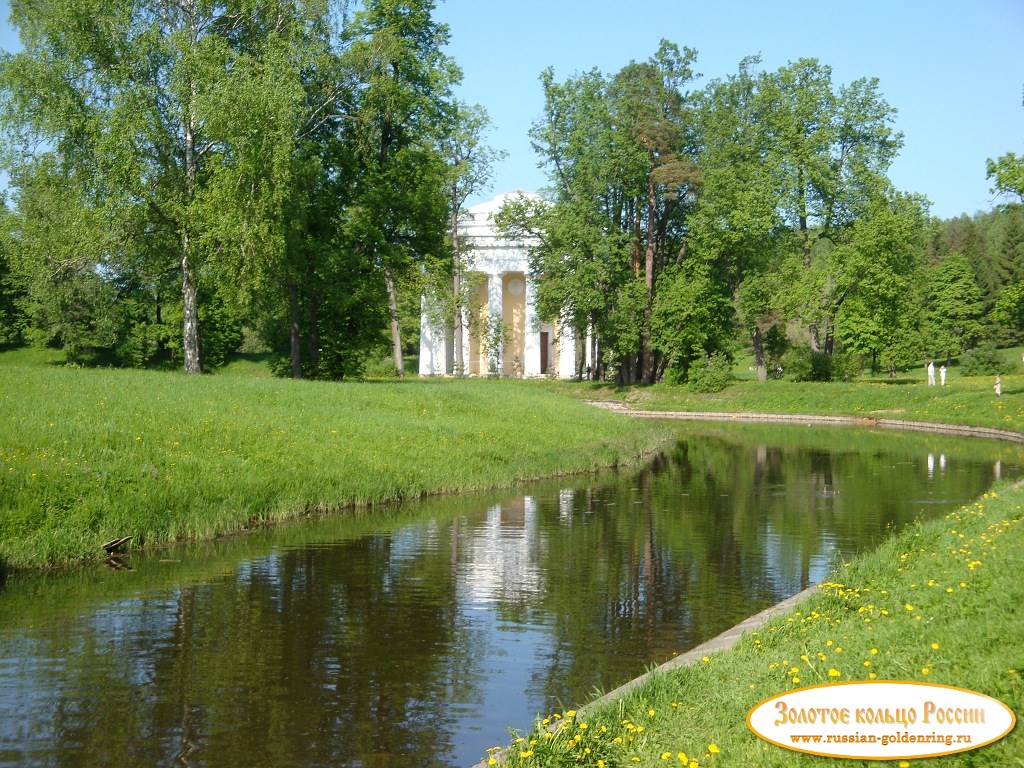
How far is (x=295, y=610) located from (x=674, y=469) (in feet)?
66.4

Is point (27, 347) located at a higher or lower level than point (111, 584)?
higher

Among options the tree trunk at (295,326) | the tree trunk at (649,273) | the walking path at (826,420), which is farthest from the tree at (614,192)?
the tree trunk at (295,326)

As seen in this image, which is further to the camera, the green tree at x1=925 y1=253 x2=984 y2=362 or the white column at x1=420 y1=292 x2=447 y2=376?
the green tree at x1=925 y1=253 x2=984 y2=362

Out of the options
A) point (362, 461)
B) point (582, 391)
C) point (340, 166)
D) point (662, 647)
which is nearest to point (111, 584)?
point (662, 647)

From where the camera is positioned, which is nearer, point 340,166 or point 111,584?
point 111,584

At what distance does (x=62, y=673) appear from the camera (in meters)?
11.1

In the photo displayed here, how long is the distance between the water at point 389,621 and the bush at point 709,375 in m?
35.3

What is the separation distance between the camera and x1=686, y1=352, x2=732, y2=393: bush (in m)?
60.7

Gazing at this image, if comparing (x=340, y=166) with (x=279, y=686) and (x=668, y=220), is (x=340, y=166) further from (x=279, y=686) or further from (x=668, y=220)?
(x=279, y=686)

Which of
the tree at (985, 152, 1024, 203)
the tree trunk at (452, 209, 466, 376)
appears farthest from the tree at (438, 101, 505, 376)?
the tree at (985, 152, 1024, 203)

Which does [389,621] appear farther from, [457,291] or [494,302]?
[494,302]

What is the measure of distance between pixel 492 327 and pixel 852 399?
86.9ft

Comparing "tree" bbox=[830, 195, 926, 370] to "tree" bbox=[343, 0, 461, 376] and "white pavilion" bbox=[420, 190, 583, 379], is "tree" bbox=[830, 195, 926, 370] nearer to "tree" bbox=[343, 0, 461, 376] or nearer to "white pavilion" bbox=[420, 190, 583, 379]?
"white pavilion" bbox=[420, 190, 583, 379]

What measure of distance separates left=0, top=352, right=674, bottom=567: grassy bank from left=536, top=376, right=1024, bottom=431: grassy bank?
19.7 metres
